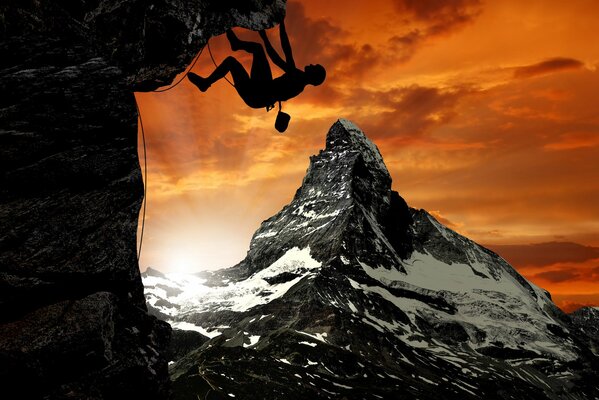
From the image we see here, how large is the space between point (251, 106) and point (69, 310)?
11.2 metres

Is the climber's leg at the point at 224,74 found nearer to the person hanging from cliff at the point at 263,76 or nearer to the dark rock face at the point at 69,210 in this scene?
the person hanging from cliff at the point at 263,76

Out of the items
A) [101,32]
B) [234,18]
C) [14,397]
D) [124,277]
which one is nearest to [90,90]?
[101,32]

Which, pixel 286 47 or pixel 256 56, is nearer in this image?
pixel 256 56

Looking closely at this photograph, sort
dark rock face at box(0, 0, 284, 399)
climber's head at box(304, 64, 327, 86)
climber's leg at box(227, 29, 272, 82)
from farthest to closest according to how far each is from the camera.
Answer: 1. climber's head at box(304, 64, 327, 86)
2. climber's leg at box(227, 29, 272, 82)
3. dark rock face at box(0, 0, 284, 399)

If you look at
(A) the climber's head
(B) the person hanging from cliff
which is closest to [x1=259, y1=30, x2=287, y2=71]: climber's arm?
(B) the person hanging from cliff

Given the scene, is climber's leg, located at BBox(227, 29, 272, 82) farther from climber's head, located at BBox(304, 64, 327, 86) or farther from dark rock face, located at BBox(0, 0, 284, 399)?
dark rock face, located at BBox(0, 0, 284, 399)

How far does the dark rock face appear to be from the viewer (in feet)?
37.8

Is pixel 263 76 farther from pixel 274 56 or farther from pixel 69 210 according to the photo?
pixel 69 210

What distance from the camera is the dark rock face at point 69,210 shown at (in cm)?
1152

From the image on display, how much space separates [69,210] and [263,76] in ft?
31.6

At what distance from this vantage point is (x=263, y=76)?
19672 millimetres

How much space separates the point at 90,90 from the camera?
1358 centimetres

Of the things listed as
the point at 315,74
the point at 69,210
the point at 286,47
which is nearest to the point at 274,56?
the point at 286,47

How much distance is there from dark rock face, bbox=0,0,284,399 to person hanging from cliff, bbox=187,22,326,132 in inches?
187
